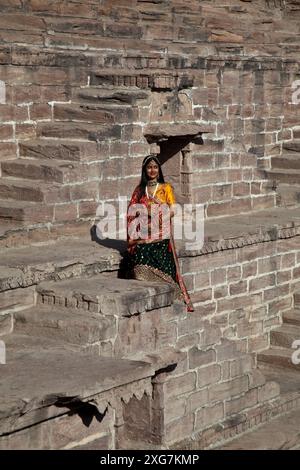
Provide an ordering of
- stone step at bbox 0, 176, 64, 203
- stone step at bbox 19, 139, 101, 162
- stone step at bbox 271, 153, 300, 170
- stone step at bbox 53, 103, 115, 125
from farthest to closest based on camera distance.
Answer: stone step at bbox 271, 153, 300, 170 < stone step at bbox 53, 103, 115, 125 < stone step at bbox 19, 139, 101, 162 < stone step at bbox 0, 176, 64, 203

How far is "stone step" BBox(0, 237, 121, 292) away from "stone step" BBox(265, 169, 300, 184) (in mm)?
5242

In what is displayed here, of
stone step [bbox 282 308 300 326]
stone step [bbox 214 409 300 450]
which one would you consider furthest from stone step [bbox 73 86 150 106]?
stone step [bbox 214 409 300 450]

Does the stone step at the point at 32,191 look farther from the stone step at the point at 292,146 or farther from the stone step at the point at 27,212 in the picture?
the stone step at the point at 292,146

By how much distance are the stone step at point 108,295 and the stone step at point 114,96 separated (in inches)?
112

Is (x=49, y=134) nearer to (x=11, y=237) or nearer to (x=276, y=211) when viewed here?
(x=11, y=237)

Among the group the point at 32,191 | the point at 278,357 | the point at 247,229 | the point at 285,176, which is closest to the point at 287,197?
the point at 285,176

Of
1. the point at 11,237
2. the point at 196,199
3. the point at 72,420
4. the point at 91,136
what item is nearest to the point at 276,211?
the point at 196,199

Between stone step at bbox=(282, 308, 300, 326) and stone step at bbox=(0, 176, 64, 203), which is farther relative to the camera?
stone step at bbox=(282, 308, 300, 326)

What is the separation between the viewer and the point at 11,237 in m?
12.9

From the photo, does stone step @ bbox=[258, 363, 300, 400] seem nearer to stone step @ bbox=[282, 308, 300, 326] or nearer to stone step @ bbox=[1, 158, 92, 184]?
stone step @ bbox=[282, 308, 300, 326]

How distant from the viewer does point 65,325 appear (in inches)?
448

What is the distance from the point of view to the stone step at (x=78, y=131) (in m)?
13.9

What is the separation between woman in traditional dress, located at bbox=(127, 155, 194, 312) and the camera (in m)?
12.5

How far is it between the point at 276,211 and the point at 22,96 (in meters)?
4.13
